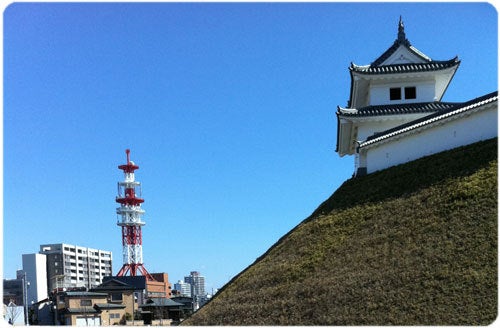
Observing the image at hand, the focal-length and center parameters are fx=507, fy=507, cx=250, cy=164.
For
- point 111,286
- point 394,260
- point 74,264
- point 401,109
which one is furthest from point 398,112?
point 74,264

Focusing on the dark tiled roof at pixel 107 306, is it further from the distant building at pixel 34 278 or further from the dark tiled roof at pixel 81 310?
the distant building at pixel 34 278

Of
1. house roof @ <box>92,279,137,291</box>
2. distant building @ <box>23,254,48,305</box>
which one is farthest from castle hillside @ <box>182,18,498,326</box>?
distant building @ <box>23,254,48,305</box>

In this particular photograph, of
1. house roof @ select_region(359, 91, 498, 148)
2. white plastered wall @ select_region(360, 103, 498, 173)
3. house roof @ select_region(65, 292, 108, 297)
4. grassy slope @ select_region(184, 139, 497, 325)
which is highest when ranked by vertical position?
house roof @ select_region(359, 91, 498, 148)

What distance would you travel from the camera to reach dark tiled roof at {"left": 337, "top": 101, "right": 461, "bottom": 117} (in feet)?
60.3

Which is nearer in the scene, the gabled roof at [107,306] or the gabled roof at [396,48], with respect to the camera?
the gabled roof at [396,48]

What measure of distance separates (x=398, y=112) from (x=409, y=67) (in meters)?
2.11

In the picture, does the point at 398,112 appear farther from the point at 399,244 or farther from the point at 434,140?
the point at 399,244

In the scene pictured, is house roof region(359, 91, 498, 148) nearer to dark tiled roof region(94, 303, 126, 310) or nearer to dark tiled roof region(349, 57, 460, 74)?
dark tiled roof region(349, 57, 460, 74)

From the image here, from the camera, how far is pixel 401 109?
18578 mm

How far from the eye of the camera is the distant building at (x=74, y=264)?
74938mm

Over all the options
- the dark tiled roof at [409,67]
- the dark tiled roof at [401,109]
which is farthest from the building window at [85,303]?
the dark tiled roof at [409,67]

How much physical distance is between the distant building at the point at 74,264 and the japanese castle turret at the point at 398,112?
189 feet

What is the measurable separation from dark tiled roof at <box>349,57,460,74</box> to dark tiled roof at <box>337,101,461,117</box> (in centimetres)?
129

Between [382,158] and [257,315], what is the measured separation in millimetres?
8092
